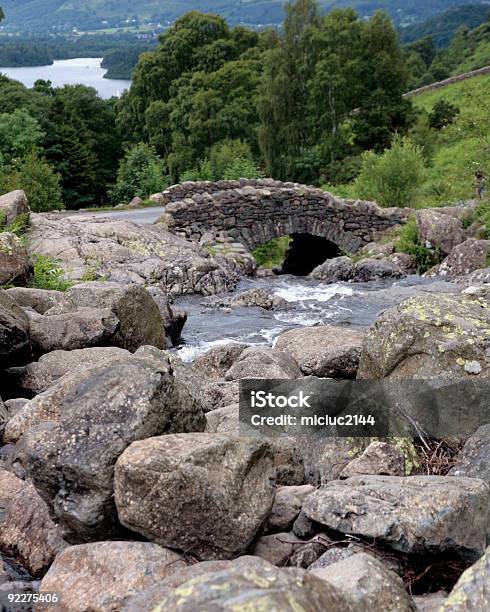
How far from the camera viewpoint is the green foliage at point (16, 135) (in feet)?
140

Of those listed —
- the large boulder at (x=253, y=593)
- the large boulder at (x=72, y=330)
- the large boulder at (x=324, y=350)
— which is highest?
the large boulder at (x=253, y=593)

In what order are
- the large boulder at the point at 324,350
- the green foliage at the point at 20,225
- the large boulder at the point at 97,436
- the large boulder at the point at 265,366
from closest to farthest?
1. the large boulder at the point at 97,436
2. the large boulder at the point at 265,366
3. the large boulder at the point at 324,350
4. the green foliage at the point at 20,225

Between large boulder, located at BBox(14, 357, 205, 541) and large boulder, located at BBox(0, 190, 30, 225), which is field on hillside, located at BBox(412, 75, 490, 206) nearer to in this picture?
large boulder, located at BBox(0, 190, 30, 225)

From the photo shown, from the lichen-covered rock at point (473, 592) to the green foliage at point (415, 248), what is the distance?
20144mm

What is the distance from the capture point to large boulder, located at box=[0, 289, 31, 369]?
10086mm

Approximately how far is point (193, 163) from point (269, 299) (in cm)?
3787

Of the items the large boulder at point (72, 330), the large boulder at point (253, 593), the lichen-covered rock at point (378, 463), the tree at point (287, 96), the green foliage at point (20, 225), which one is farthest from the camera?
the tree at point (287, 96)

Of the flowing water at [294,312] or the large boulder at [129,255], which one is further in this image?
the large boulder at [129,255]

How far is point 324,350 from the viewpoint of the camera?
1048 centimetres

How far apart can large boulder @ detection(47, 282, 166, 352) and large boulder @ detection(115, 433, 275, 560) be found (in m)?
6.76

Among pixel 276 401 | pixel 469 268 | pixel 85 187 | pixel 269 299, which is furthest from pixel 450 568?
pixel 85 187

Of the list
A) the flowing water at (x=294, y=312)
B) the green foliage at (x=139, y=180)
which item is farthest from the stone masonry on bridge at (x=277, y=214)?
the green foliage at (x=139, y=180)

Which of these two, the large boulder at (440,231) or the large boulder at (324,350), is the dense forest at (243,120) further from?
the large boulder at (324,350)

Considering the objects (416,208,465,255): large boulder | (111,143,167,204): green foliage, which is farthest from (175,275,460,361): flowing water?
Answer: (111,143,167,204): green foliage
